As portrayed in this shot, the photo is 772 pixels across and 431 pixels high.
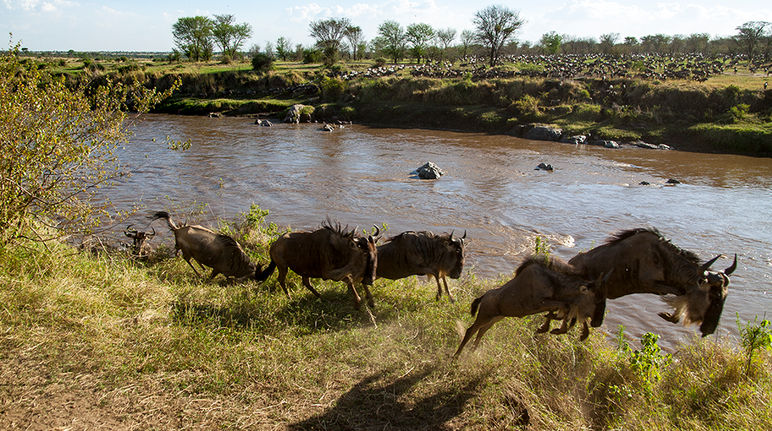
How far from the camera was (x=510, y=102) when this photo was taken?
3394 centimetres

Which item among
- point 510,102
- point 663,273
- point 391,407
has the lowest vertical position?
point 391,407

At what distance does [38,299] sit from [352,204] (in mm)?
10829

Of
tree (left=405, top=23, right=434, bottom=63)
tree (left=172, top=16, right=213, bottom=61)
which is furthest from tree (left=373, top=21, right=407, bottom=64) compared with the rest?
tree (left=172, top=16, right=213, bottom=61)

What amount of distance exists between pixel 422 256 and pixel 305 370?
254cm

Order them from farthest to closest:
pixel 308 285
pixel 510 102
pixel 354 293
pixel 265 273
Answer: pixel 510 102 → pixel 265 273 → pixel 308 285 → pixel 354 293

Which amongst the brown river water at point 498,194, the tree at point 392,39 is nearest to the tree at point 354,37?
the tree at point 392,39

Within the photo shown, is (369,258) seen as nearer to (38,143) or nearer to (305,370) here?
(305,370)

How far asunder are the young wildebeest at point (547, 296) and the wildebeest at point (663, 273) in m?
0.60

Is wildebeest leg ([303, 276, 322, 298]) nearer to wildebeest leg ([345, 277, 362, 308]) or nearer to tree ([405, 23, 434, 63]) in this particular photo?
wildebeest leg ([345, 277, 362, 308])

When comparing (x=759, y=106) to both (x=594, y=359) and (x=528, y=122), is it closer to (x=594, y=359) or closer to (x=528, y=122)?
(x=528, y=122)

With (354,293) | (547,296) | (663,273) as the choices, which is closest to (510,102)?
(354,293)

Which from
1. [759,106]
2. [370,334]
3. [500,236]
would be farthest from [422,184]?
[759,106]

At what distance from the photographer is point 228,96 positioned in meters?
45.1

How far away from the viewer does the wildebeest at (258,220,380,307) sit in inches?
266
